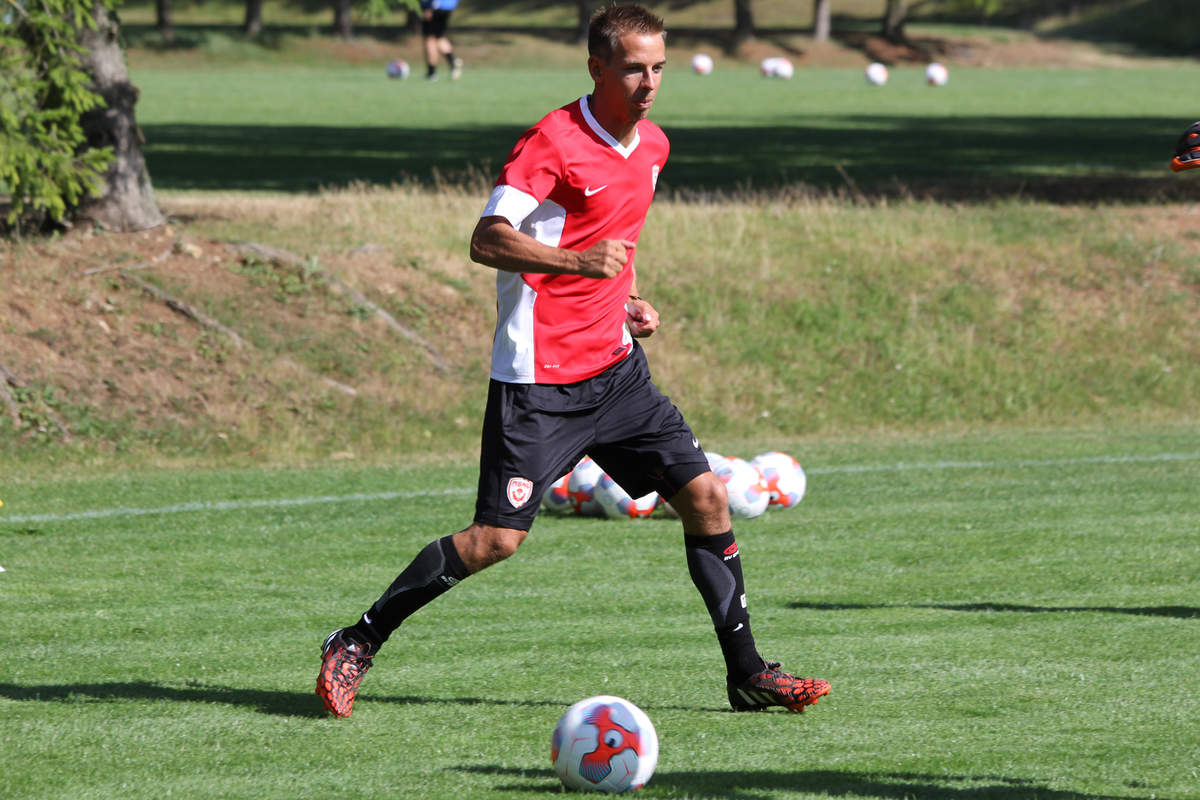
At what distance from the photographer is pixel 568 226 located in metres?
5.78

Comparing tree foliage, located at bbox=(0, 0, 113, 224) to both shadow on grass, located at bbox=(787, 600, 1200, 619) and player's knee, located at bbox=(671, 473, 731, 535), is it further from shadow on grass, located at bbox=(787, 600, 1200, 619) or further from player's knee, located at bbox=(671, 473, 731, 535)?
player's knee, located at bbox=(671, 473, 731, 535)

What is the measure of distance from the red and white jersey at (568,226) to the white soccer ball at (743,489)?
173 inches

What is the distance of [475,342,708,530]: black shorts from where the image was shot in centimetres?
586

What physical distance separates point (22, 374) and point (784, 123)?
83.5 feet

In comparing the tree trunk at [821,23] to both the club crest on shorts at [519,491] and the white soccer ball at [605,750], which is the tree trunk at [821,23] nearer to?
the club crest on shorts at [519,491]

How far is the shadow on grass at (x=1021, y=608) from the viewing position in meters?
7.72

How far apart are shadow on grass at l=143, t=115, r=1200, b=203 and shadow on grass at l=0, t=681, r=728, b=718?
47.9 feet

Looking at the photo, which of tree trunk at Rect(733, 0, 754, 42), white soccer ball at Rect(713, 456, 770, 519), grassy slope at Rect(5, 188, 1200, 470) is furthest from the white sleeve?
tree trunk at Rect(733, 0, 754, 42)

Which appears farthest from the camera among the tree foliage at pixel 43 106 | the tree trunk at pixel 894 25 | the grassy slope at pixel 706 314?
the tree trunk at pixel 894 25

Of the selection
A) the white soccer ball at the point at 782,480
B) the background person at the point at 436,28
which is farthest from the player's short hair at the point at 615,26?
the background person at the point at 436,28

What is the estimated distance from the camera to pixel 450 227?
683 inches

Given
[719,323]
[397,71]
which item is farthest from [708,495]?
[397,71]

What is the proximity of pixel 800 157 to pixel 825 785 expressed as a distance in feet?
76.7

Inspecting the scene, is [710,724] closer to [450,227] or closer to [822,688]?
[822,688]
